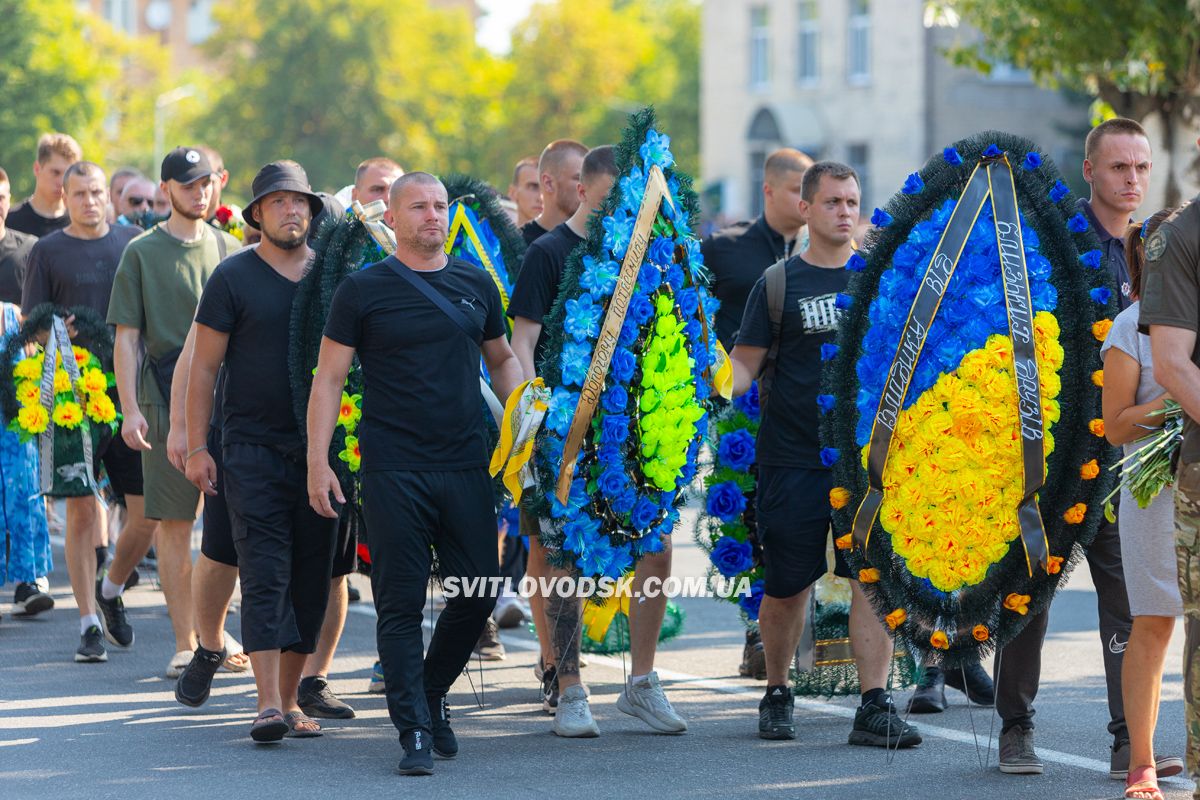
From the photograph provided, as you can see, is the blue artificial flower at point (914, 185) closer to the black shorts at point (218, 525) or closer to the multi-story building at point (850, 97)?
the black shorts at point (218, 525)

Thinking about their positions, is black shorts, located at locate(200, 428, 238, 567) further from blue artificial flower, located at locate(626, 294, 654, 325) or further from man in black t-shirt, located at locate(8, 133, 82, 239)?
man in black t-shirt, located at locate(8, 133, 82, 239)

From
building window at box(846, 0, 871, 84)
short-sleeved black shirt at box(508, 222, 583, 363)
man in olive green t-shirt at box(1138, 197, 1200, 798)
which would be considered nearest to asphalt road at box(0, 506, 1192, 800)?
man in olive green t-shirt at box(1138, 197, 1200, 798)

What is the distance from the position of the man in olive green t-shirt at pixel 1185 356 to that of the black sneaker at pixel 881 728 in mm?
1714

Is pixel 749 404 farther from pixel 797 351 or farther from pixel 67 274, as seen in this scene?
pixel 67 274

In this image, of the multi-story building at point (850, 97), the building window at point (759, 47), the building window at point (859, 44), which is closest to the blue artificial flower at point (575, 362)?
the multi-story building at point (850, 97)

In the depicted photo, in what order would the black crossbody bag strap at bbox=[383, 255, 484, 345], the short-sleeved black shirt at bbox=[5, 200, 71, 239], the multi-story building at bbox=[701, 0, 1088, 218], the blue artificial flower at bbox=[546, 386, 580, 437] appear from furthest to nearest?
the multi-story building at bbox=[701, 0, 1088, 218], the short-sleeved black shirt at bbox=[5, 200, 71, 239], the blue artificial flower at bbox=[546, 386, 580, 437], the black crossbody bag strap at bbox=[383, 255, 484, 345]

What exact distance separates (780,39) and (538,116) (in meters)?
14.2

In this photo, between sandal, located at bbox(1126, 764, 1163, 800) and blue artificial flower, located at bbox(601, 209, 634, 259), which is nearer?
sandal, located at bbox(1126, 764, 1163, 800)

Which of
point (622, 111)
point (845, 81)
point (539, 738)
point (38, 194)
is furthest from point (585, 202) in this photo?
point (622, 111)

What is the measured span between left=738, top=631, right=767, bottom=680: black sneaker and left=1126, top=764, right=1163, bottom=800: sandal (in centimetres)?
266

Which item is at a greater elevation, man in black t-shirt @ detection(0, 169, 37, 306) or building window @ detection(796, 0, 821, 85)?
building window @ detection(796, 0, 821, 85)

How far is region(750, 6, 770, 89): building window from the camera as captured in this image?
151 feet

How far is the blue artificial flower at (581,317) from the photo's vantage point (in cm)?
715

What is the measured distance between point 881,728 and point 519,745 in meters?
1.43
